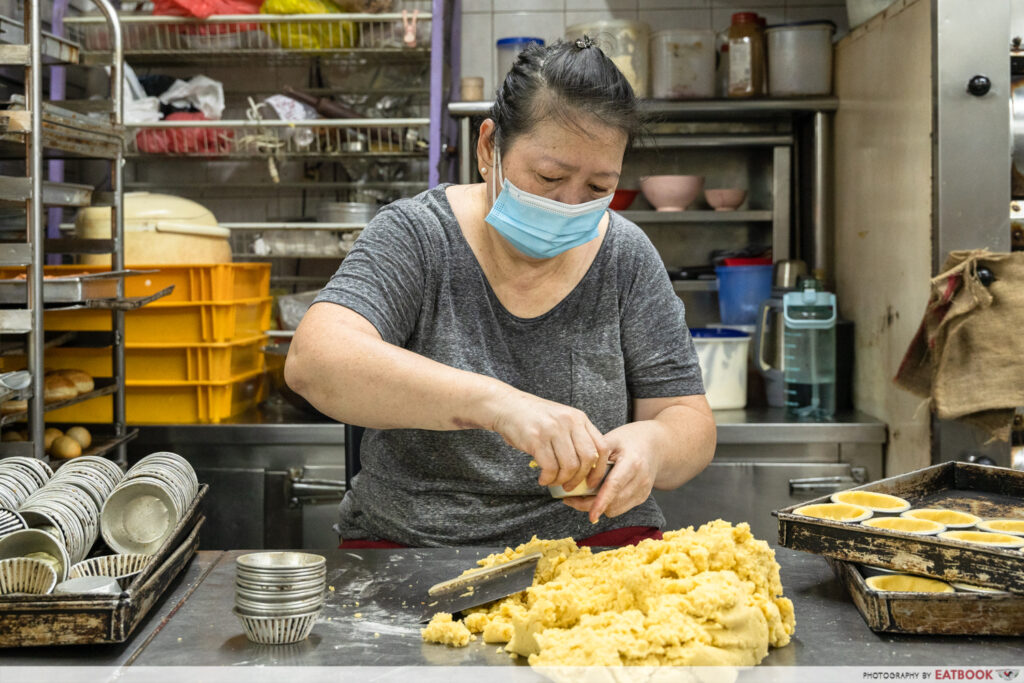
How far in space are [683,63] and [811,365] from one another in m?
1.16

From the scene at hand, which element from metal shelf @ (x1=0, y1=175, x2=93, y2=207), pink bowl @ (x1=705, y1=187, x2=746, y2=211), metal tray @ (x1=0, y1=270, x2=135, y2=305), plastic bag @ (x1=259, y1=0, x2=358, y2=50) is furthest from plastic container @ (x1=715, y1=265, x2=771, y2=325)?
metal shelf @ (x1=0, y1=175, x2=93, y2=207)

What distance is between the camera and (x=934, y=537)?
A: 1.21m

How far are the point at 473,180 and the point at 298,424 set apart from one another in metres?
1.11

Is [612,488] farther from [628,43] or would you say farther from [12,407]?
[628,43]

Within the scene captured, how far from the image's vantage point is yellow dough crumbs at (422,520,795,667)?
1056 millimetres

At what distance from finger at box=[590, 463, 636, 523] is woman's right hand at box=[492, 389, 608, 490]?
36 millimetres

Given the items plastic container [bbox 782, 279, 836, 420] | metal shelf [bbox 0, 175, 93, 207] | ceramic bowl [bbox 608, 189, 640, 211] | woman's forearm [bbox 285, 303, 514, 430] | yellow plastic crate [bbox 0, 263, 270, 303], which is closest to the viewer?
woman's forearm [bbox 285, 303, 514, 430]

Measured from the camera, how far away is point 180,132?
11.1 ft

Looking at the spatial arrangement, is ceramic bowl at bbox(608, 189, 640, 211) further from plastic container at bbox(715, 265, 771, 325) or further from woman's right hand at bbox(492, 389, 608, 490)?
woman's right hand at bbox(492, 389, 608, 490)

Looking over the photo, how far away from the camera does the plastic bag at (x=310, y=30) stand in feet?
10.8

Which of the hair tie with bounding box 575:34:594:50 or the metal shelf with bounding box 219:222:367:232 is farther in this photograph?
the metal shelf with bounding box 219:222:367:232

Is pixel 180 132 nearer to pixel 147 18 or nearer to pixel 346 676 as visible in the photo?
pixel 147 18

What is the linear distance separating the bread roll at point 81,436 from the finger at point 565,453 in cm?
183

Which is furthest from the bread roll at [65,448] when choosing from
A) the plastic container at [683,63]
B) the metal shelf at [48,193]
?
the plastic container at [683,63]
